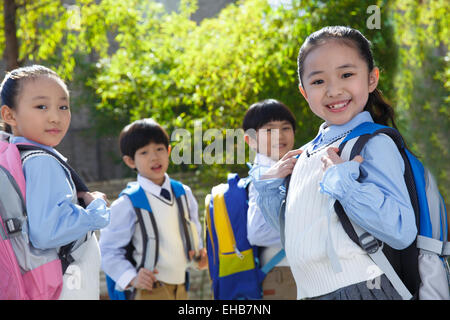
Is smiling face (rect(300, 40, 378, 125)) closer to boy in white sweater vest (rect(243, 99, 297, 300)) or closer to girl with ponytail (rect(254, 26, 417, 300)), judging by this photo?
girl with ponytail (rect(254, 26, 417, 300))

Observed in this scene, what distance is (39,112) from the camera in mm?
1771

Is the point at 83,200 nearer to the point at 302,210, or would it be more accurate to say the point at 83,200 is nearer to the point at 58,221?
the point at 58,221

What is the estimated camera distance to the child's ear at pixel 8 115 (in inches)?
70.9

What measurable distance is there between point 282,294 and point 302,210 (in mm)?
1081

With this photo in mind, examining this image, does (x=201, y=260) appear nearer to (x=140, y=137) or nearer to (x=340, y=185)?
(x=140, y=137)

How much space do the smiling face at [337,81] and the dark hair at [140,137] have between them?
1.46 metres

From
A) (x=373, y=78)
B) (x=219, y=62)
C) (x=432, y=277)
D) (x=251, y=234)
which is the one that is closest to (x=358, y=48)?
(x=373, y=78)

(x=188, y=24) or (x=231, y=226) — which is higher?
(x=188, y=24)

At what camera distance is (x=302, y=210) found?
1.49m

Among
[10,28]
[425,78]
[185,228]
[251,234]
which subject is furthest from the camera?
[10,28]

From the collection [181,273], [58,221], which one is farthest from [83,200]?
[181,273]

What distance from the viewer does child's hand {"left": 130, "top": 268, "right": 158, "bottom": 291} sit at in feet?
8.31

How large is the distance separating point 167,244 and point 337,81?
4.90 feet
